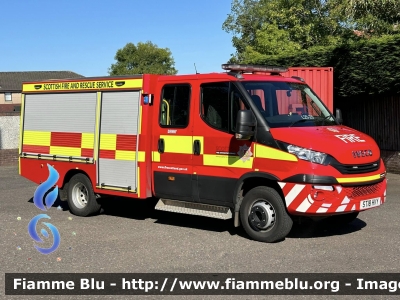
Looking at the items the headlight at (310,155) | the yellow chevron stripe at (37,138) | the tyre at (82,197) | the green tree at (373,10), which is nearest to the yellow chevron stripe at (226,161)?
the headlight at (310,155)

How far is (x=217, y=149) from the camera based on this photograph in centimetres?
855

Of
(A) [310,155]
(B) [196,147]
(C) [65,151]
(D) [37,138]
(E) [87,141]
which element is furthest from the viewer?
(D) [37,138]

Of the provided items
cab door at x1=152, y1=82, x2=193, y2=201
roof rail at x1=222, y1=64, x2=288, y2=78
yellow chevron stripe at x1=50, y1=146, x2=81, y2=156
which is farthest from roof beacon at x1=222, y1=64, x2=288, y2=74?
yellow chevron stripe at x1=50, y1=146, x2=81, y2=156

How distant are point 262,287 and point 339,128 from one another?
3199 mm

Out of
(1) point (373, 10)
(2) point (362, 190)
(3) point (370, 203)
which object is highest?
(1) point (373, 10)

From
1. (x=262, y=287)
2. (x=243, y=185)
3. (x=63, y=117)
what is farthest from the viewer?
(x=63, y=117)

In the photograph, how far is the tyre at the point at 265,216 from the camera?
7973mm

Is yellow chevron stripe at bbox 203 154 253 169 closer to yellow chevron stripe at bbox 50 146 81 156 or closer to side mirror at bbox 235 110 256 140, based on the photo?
side mirror at bbox 235 110 256 140

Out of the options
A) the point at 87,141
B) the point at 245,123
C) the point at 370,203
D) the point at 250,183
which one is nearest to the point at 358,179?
the point at 370,203

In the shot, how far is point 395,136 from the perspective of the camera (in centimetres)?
1638

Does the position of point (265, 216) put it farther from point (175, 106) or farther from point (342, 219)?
point (175, 106)

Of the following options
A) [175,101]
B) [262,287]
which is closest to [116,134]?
[175,101]

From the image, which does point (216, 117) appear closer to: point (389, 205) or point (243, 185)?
point (243, 185)

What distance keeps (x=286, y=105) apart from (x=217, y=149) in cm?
116
